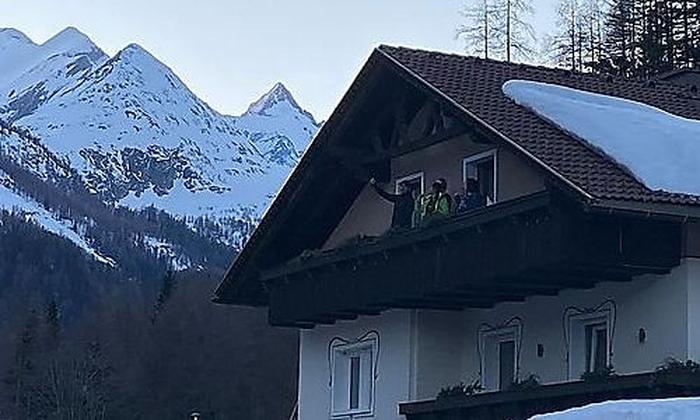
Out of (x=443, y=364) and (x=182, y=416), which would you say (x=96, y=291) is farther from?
(x=443, y=364)

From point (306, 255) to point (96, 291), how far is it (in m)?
158

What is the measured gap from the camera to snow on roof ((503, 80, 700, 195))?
19.4 m

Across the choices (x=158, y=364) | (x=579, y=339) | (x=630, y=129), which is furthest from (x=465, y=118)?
(x=158, y=364)

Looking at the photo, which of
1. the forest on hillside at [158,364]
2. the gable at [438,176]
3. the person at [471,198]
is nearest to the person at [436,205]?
the person at [471,198]

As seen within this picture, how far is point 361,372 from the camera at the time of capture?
1050 inches

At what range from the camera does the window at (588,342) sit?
21.5 metres

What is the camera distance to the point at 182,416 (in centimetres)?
8944

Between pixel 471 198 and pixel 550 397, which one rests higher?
pixel 471 198

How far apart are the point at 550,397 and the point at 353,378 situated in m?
7.30

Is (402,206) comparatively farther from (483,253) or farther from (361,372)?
(361,372)

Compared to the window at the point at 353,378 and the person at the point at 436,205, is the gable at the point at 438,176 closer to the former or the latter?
the person at the point at 436,205

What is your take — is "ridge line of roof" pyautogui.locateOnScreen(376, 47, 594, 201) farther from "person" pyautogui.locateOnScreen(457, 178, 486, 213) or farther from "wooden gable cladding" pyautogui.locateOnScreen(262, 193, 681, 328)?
"person" pyautogui.locateOnScreen(457, 178, 486, 213)

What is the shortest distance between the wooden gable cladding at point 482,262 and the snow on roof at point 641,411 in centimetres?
899

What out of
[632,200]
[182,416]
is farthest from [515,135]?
[182,416]
